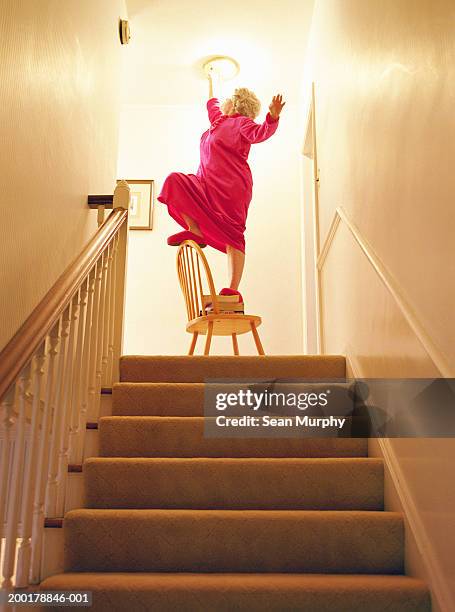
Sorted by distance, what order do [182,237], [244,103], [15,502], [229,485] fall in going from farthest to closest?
[244,103] → [182,237] → [229,485] → [15,502]

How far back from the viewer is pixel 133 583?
1773 mm

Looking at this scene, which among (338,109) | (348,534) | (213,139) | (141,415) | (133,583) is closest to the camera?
(133,583)

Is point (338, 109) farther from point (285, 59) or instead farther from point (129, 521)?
point (129, 521)

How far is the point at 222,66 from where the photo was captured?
5.23 meters

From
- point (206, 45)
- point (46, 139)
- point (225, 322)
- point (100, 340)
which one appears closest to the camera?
point (46, 139)

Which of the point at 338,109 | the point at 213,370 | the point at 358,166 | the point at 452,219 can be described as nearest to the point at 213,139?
the point at 338,109

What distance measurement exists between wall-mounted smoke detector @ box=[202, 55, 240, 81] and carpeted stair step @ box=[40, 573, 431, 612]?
172 inches

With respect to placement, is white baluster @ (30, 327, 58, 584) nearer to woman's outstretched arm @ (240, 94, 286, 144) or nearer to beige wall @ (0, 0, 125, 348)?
beige wall @ (0, 0, 125, 348)

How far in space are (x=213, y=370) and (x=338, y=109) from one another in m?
1.65

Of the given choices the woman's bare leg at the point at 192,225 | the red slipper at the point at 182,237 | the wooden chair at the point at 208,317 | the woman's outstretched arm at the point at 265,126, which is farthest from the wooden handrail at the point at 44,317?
the woman's outstretched arm at the point at 265,126

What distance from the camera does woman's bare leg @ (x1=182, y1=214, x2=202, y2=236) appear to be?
13.5 feet

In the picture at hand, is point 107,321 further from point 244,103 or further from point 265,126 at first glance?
point 244,103

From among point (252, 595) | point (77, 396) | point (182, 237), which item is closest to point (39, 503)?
point (77, 396)

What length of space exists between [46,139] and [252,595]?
1.75 metres
